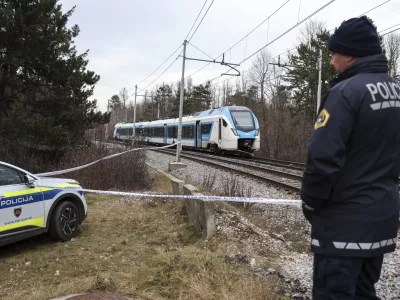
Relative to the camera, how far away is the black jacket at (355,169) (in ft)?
6.86

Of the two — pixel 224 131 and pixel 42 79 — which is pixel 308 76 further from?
pixel 42 79

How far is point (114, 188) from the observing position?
12445 millimetres

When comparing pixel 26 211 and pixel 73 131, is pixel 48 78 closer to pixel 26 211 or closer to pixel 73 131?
pixel 73 131

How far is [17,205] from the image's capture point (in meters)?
5.47

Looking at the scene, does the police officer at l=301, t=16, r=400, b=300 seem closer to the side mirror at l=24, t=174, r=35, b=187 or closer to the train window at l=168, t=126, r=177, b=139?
the side mirror at l=24, t=174, r=35, b=187

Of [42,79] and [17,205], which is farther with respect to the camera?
[42,79]

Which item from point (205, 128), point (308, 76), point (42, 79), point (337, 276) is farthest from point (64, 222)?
point (308, 76)

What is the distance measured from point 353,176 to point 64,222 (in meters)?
5.28

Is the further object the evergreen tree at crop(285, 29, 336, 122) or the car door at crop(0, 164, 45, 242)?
the evergreen tree at crop(285, 29, 336, 122)

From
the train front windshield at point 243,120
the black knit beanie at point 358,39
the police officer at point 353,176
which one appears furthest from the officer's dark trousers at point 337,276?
the train front windshield at point 243,120

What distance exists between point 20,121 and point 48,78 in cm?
295

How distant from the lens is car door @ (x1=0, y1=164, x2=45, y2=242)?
17.4 ft

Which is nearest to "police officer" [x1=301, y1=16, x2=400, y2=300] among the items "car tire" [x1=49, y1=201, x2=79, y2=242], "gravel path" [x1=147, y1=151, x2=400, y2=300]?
"gravel path" [x1=147, y1=151, x2=400, y2=300]

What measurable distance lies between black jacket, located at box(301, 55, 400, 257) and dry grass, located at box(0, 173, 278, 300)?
1.70m
